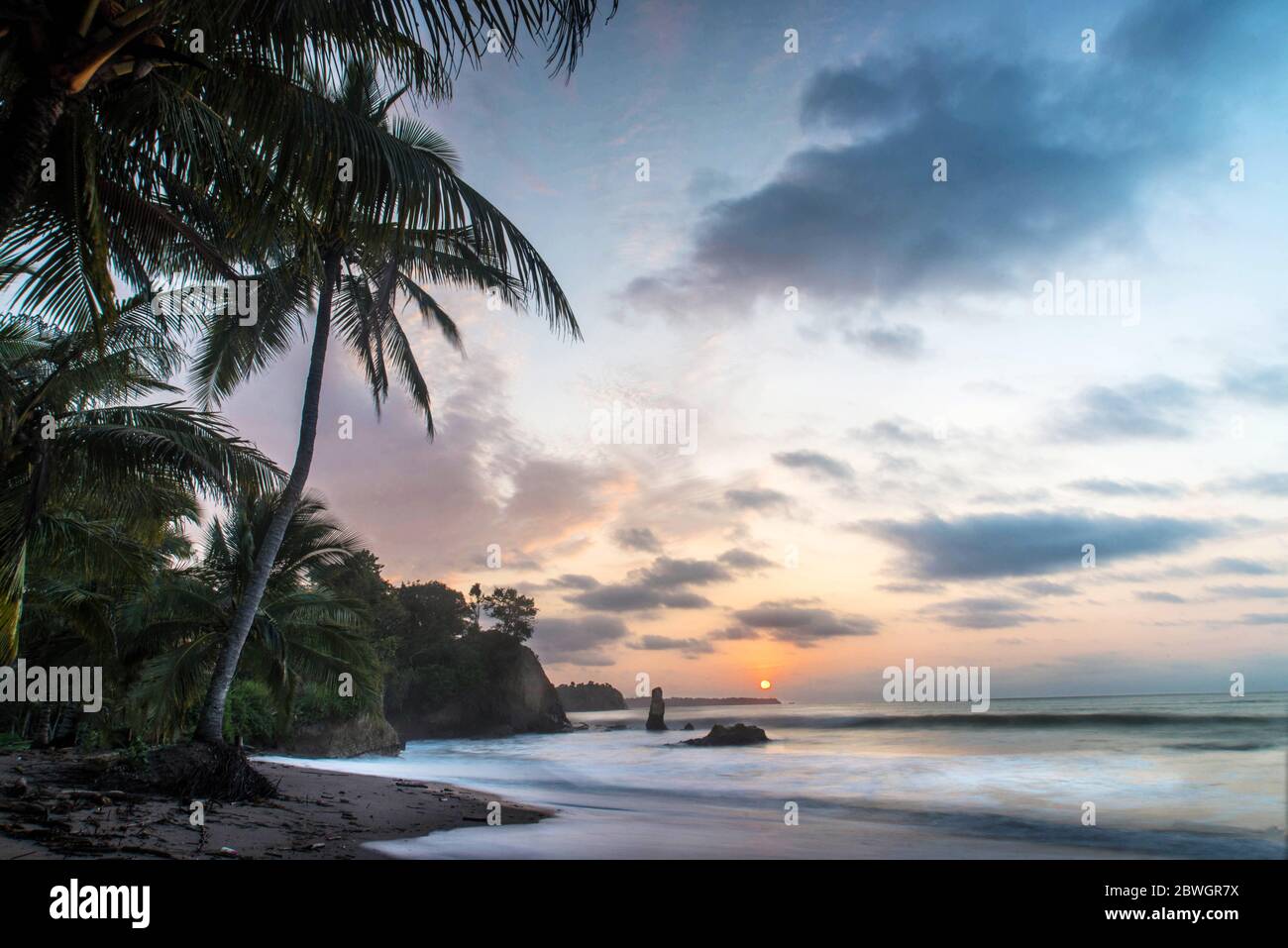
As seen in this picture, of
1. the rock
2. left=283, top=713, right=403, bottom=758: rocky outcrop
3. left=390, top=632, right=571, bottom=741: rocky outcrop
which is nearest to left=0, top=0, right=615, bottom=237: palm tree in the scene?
left=283, top=713, right=403, bottom=758: rocky outcrop

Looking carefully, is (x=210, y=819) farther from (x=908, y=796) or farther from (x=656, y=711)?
(x=656, y=711)

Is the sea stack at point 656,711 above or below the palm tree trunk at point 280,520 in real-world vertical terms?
below

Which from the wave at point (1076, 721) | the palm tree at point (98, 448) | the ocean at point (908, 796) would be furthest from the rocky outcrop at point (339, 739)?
the wave at point (1076, 721)

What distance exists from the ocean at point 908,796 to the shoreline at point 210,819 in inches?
29.9

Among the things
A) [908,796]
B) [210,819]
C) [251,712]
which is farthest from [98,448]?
[251,712]

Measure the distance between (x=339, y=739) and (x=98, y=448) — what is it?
70.6 ft

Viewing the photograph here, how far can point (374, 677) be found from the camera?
15766 millimetres

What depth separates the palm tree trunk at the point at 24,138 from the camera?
361 centimetres

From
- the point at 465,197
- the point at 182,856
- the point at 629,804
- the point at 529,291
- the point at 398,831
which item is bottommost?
the point at 629,804

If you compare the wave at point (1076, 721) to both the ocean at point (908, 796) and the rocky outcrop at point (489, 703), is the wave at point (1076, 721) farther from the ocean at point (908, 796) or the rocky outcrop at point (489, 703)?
the rocky outcrop at point (489, 703)
